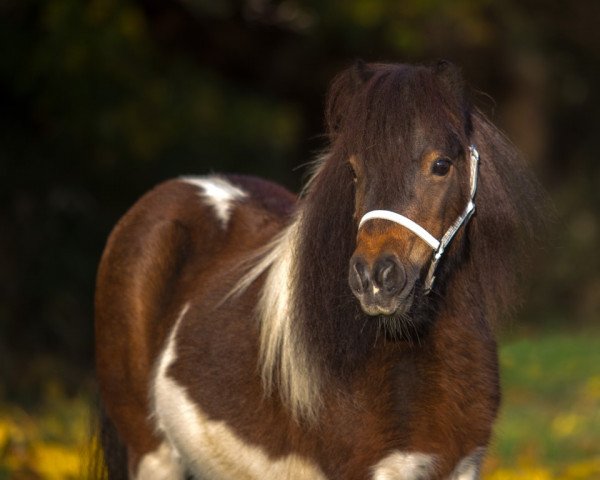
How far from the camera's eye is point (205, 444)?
5480 mm

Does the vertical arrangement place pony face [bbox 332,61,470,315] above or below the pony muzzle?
above

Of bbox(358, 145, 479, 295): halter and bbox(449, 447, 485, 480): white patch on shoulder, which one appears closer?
bbox(358, 145, 479, 295): halter

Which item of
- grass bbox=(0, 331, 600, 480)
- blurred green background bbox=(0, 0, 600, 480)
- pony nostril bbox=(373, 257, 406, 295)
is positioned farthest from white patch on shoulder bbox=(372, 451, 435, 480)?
blurred green background bbox=(0, 0, 600, 480)

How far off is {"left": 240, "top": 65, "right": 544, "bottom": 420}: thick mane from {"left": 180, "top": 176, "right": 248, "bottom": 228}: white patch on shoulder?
1.16 meters

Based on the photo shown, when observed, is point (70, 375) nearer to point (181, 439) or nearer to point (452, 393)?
point (181, 439)

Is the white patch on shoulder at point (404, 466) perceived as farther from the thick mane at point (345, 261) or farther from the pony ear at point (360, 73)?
the pony ear at point (360, 73)

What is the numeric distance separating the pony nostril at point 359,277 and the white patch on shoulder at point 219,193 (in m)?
1.92

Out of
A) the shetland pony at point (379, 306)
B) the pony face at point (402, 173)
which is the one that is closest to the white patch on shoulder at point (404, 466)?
the shetland pony at point (379, 306)

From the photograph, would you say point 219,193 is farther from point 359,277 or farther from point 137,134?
point 137,134

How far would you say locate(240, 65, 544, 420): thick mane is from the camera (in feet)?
15.8

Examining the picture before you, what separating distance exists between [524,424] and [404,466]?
5580mm

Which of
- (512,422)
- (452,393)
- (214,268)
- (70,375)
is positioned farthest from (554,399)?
(452,393)

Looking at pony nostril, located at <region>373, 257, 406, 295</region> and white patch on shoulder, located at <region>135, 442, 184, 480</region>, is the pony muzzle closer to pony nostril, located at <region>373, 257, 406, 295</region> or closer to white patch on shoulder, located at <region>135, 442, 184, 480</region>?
pony nostril, located at <region>373, 257, 406, 295</region>

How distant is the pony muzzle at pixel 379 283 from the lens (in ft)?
14.3
